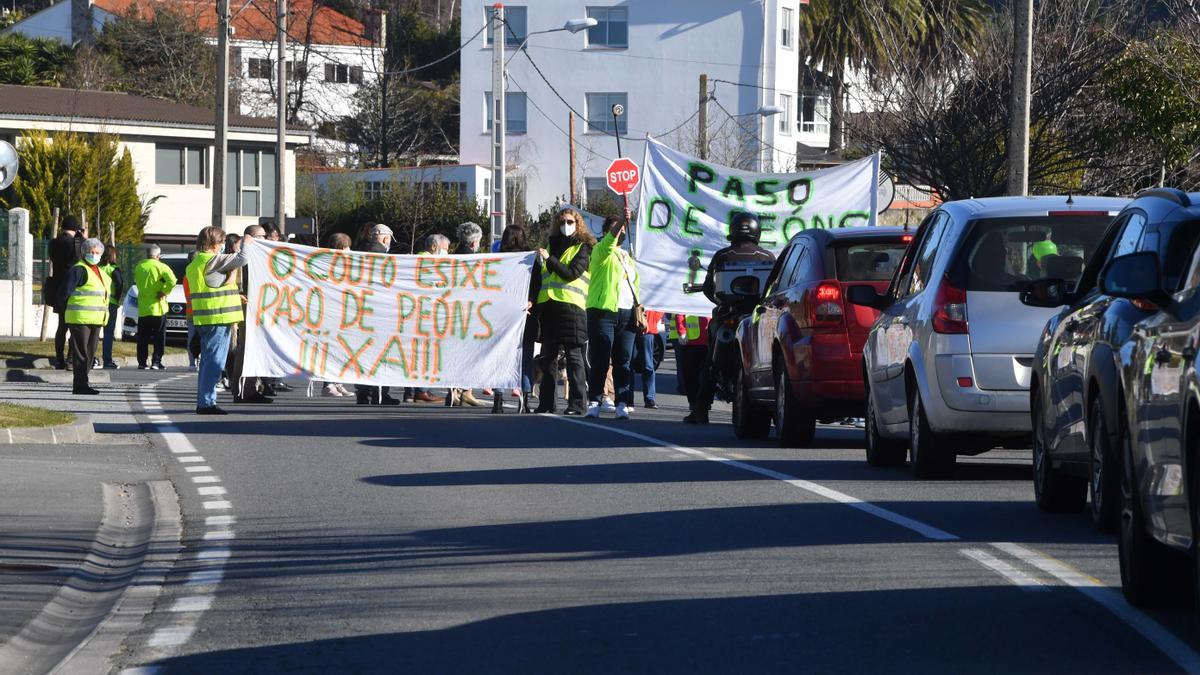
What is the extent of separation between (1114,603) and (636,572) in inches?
81.1

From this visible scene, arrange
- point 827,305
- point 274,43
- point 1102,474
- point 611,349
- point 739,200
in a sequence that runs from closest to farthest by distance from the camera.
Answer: point 1102,474 → point 827,305 → point 611,349 → point 739,200 → point 274,43

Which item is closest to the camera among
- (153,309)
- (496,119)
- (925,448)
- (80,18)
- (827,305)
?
(925,448)

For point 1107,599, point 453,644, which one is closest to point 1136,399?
point 1107,599

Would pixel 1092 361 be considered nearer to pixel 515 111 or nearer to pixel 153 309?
pixel 153 309

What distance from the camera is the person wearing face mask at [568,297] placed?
780 inches

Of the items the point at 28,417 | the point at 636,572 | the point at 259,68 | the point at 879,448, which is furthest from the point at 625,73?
the point at 636,572

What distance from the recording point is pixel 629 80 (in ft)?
240

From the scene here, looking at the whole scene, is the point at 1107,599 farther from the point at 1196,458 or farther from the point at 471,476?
the point at 471,476

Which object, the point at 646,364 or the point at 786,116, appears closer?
the point at 646,364

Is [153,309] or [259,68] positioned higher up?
[259,68]

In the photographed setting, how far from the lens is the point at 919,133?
1405 inches

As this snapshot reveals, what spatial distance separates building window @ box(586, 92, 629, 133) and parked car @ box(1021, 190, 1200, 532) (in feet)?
206

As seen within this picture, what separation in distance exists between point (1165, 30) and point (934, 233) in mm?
17698

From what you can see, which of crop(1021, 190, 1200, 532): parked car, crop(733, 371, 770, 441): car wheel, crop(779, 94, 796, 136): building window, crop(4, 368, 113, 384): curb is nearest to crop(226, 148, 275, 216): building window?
crop(779, 94, 796, 136): building window
